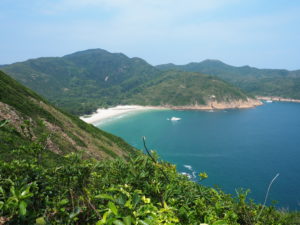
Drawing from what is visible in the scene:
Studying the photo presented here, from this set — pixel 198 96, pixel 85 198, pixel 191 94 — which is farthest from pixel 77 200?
pixel 191 94

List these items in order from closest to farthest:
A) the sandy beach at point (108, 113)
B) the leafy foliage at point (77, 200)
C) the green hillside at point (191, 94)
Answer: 1. the leafy foliage at point (77, 200)
2. the sandy beach at point (108, 113)
3. the green hillside at point (191, 94)

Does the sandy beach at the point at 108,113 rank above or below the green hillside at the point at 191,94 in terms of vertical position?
below

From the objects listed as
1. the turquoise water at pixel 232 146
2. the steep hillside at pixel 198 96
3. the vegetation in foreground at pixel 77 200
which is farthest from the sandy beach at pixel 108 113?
the vegetation in foreground at pixel 77 200

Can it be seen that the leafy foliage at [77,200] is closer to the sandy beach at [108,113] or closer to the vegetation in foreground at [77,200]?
the vegetation in foreground at [77,200]

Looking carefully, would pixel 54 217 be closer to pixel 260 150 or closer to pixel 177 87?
pixel 260 150

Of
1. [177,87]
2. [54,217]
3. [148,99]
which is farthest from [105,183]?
[177,87]

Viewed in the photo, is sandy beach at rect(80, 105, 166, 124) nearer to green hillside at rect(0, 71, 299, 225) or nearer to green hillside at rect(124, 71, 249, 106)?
green hillside at rect(124, 71, 249, 106)

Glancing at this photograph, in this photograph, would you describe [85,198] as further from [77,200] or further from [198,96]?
[198,96]

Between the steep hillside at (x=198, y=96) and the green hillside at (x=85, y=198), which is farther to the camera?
the steep hillside at (x=198, y=96)
